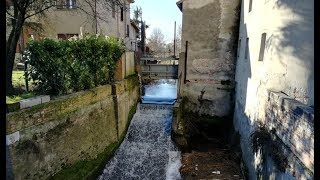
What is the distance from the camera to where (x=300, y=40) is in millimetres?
6402

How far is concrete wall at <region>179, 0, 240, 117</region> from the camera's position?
45.4 ft

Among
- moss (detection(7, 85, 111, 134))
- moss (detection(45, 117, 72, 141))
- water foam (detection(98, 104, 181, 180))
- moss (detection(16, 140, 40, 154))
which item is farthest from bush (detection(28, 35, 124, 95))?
water foam (detection(98, 104, 181, 180))

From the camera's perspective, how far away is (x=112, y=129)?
37.7 ft

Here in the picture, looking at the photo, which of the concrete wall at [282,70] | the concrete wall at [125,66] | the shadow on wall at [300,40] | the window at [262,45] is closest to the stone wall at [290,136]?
the concrete wall at [282,70]

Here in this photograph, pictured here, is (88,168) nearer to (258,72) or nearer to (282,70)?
(258,72)

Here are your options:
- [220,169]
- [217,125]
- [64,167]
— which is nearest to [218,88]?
[217,125]

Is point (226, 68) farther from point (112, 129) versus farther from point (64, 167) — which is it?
point (64, 167)

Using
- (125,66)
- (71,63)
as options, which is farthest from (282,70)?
(125,66)

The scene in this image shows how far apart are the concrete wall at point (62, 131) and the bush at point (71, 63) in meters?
0.47

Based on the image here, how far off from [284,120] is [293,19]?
8.73 ft

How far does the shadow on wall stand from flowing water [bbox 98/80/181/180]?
5618 millimetres

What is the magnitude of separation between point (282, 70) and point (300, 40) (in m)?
0.98

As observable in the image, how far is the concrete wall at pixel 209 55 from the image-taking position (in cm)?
1385

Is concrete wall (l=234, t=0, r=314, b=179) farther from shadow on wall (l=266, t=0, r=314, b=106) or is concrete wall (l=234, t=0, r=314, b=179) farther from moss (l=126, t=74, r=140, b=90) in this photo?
moss (l=126, t=74, r=140, b=90)
